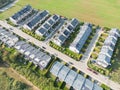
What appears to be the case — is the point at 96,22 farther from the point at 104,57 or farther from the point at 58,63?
the point at 58,63

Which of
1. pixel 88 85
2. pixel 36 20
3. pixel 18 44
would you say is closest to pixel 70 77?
pixel 88 85

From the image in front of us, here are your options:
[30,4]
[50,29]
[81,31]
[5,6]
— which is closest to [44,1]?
[30,4]

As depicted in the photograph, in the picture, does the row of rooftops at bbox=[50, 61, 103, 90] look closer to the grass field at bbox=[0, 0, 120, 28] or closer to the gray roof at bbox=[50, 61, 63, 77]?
the gray roof at bbox=[50, 61, 63, 77]

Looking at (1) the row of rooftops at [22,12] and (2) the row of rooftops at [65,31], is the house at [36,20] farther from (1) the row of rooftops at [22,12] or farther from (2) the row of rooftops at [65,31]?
(2) the row of rooftops at [65,31]

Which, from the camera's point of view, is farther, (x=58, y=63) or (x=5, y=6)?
(x=5, y=6)

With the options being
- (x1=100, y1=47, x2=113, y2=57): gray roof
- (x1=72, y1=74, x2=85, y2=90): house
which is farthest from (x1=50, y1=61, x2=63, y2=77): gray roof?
(x1=100, y1=47, x2=113, y2=57): gray roof

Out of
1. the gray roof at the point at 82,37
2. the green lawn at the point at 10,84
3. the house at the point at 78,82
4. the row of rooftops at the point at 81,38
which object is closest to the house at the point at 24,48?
the green lawn at the point at 10,84

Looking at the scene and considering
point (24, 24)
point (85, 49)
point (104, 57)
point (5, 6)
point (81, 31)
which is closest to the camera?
point (104, 57)
